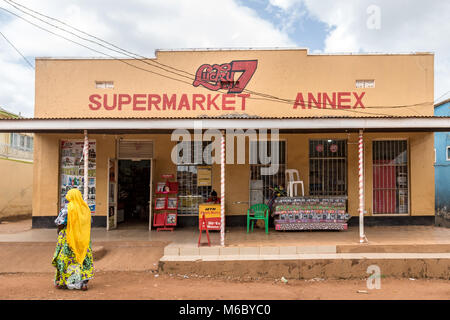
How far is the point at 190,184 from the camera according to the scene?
36.5 feet

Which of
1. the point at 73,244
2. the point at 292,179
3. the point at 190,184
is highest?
the point at 292,179

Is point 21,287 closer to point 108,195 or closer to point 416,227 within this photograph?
point 108,195

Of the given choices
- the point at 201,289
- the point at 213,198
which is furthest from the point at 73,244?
the point at 213,198

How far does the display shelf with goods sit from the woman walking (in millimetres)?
4070

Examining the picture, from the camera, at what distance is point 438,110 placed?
52.2 feet

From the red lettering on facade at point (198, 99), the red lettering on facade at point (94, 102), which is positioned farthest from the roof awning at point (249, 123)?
the red lettering on facade at point (198, 99)

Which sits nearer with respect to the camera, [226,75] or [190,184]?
[190,184]

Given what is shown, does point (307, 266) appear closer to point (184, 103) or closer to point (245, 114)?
point (245, 114)

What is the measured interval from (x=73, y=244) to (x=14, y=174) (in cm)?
1194

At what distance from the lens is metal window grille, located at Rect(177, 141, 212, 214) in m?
11.1

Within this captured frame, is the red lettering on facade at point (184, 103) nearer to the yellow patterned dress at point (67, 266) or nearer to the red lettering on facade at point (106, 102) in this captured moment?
the red lettering on facade at point (106, 102)

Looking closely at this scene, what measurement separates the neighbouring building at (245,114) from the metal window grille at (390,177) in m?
0.03

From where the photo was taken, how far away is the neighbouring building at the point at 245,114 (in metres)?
11.0

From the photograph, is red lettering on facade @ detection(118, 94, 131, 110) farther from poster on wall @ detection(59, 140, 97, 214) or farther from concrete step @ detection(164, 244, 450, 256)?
concrete step @ detection(164, 244, 450, 256)
